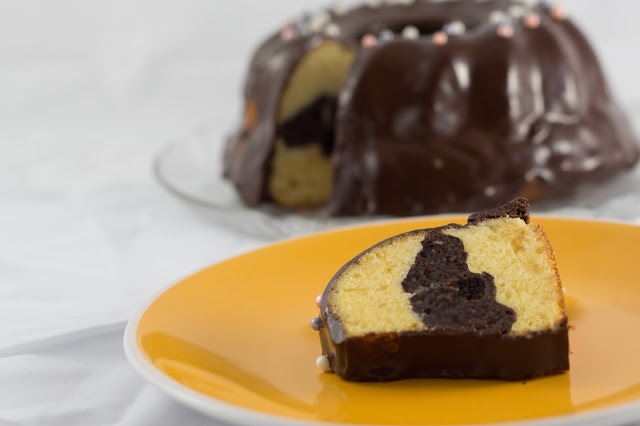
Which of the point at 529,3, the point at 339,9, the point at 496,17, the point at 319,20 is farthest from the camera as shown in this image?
the point at 339,9

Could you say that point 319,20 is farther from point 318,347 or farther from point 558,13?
point 318,347

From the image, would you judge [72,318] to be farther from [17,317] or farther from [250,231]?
[250,231]

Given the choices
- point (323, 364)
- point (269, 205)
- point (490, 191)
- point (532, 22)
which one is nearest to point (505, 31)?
point (532, 22)

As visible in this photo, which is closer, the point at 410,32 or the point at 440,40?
the point at 440,40

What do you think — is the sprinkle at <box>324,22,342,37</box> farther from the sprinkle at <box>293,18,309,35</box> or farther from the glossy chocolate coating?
the glossy chocolate coating

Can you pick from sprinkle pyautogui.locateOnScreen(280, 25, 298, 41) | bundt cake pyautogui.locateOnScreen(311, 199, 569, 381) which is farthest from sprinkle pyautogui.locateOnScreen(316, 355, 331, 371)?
sprinkle pyautogui.locateOnScreen(280, 25, 298, 41)
